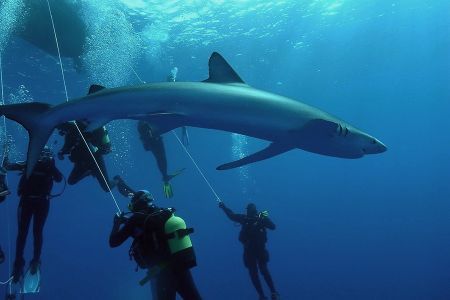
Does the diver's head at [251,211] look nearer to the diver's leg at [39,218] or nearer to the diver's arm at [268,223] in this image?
the diver's arm at [268,223]

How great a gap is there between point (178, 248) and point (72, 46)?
2024cm

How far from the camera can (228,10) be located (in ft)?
85.7

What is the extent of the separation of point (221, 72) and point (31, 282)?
764cm

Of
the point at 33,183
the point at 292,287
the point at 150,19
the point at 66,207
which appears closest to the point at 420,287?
the point at 292,287

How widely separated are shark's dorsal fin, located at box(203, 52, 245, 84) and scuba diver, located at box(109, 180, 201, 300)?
2.56 metres

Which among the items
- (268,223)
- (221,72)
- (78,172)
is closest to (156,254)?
(221,72)

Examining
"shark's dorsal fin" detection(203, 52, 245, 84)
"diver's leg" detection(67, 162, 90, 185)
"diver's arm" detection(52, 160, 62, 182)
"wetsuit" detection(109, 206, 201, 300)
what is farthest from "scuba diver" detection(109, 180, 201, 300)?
"diver's arm" detection(52, 160, 62, 182)

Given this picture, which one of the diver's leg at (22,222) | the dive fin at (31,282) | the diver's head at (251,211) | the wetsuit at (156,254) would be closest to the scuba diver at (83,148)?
the diver's leg at (22,222)

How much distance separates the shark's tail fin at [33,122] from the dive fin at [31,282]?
5479 millimetres

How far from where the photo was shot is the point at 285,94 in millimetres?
48156

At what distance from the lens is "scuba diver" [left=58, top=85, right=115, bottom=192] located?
902 centimetres

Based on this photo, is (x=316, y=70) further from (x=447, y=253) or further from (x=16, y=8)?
(x=447, y=253)

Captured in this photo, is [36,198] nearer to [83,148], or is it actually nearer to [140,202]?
[83,148]

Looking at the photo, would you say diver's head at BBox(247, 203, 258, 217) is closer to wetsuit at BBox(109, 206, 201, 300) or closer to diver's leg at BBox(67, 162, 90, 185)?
diver's leg at BBox(67, 162, 90, 185)
